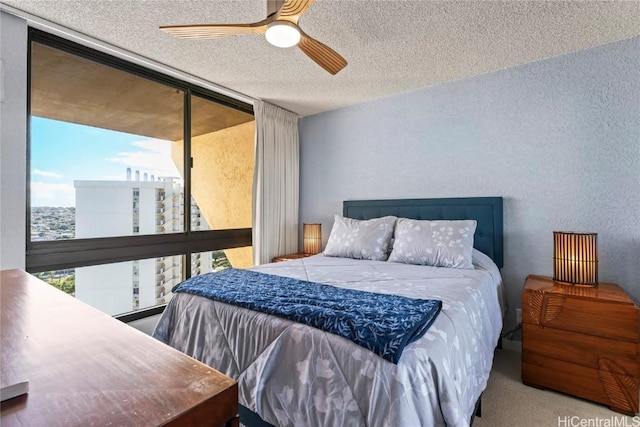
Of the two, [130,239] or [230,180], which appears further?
[230,180]

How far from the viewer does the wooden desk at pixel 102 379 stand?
391mm

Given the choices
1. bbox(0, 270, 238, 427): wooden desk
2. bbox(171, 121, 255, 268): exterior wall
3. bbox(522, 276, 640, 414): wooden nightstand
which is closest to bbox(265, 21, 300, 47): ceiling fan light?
bbox(0, 270, 238, 427): wooden desk

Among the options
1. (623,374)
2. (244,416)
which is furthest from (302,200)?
(623,374)

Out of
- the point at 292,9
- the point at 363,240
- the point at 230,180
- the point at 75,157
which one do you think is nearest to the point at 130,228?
the point at 75,157

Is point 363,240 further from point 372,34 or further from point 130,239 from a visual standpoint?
point 130,239

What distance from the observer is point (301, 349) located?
133 cm

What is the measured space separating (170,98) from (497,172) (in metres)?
3.20

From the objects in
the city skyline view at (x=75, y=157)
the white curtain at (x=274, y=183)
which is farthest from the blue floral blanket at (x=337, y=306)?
the white curtain at (x=274, y=183)

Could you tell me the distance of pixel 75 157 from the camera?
2.47 metres

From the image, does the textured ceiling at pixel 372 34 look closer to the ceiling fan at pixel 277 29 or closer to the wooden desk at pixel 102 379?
the ceiling fan at pixel 277 29

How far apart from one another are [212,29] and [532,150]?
104 inches

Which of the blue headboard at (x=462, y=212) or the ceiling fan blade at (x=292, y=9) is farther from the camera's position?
the blue headboard at (x=462, y=212)

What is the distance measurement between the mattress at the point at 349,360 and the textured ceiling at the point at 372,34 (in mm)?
1734

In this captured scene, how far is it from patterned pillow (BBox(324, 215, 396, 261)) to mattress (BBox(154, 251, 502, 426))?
741 mm
